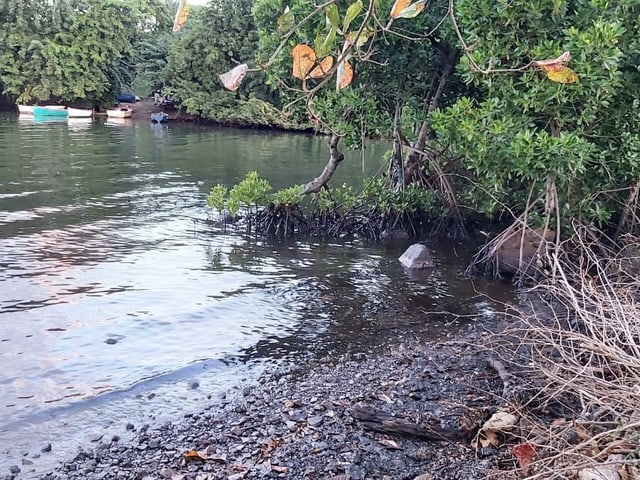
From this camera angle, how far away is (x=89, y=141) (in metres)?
30.8

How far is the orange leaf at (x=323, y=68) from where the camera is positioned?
2.96 meters

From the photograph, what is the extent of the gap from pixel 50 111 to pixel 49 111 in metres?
0.06

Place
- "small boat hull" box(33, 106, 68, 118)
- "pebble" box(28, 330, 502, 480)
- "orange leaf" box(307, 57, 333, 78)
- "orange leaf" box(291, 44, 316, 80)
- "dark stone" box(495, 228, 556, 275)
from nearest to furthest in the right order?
"orange leaf" box(291, 44, 316, 80) < "orange leaf" box(307, 57, 333, 78) < "pebble" box(28, 330, 502, 480) < "dark stone" box(495, 228, 556, 275) < "small boat hull" box(33, 106, 68, 118)

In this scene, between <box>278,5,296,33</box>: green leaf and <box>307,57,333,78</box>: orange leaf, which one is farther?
<box>307,57,333,78</box>: orange leaf

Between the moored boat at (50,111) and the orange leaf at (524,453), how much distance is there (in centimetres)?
4495

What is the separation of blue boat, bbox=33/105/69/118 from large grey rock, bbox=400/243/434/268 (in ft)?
125

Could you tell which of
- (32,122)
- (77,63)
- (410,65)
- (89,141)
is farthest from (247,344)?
(77,63)

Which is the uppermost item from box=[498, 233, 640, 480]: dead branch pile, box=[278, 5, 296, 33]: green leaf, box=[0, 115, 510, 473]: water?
box=[278, 5, 296, 33]: green leaf

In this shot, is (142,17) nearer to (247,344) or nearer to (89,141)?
(89,141)

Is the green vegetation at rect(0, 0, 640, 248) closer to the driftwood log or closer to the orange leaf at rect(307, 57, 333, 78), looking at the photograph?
the orange leaf at rect(307, 57, 333, 78)

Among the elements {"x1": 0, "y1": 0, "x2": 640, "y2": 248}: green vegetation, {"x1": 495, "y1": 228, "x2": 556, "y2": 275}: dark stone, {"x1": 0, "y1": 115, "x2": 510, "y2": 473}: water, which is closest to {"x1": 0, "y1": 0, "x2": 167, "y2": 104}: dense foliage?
{"x1": 0, "y1": 115, "x2": 510, "y2": 473}: water

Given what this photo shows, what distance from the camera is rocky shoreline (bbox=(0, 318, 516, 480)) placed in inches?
200

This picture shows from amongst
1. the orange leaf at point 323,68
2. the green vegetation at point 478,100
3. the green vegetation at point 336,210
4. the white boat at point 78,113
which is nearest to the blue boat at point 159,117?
the white boat at point 78,113

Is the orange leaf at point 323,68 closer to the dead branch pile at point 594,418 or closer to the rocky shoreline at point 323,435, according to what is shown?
the dead branch pile at point 594,418
